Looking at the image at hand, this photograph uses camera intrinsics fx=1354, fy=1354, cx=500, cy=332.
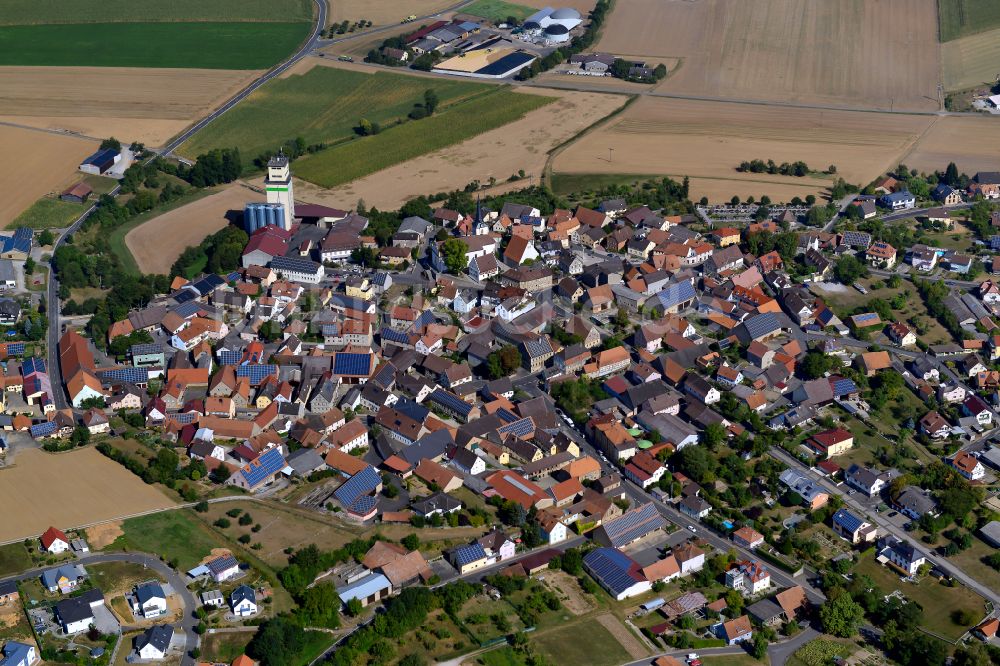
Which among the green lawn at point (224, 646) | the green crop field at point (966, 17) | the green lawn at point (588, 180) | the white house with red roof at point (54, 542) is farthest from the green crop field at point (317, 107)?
the green lawn at point (224, 646)

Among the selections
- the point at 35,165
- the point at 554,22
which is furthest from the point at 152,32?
the point at 554,22

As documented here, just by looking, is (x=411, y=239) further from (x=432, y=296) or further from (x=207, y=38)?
(x=207, y=38)

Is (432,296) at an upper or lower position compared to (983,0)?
lower

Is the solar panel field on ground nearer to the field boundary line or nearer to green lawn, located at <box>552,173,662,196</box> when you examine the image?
the field boundary line

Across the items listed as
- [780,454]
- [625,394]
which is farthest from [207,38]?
[780,454]

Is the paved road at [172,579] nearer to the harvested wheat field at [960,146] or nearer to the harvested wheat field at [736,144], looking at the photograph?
the harvested wheat field at [736,144]

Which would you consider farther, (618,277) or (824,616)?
(618,277)
